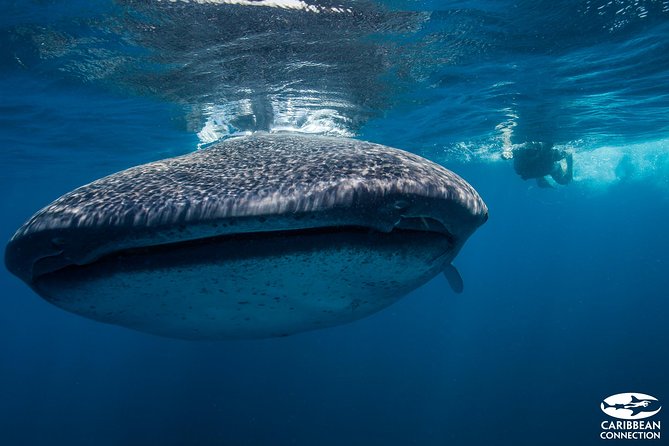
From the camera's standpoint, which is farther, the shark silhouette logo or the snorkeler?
the snorkeler

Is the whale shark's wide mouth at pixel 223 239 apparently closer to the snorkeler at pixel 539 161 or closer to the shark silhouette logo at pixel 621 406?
the shark silhouette logo at pixel 621 406

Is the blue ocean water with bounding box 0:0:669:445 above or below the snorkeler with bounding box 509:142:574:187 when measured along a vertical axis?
below

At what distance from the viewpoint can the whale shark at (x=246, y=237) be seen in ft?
6.19

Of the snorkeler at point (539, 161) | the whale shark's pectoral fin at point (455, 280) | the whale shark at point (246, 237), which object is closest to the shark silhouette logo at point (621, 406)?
the whale shark's pectoral fin at point (455, 280)

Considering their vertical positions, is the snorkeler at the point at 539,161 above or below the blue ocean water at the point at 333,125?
above

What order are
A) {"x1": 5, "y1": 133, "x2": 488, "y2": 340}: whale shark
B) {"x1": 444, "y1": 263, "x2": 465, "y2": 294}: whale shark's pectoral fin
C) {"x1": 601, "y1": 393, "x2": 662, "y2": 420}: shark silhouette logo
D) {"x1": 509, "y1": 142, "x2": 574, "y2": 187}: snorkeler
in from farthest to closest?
{"x1": 509, "y1": 142, "x2": 574, "y2": 187}: snorkeler < {"x1": 601, "y1": 393, "x2": 662, "y2": 420}: shark silhouette logo < {"x1": 444, "y1": 263, "x2": 465, "y2": 294}: whale shark's pectoral fin < {"x1": 5, "y1": 133, "x2": 488, "y2": 340}: whale shark

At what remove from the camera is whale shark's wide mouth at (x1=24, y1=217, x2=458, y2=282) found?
6.30 feet

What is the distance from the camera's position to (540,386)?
2322cm

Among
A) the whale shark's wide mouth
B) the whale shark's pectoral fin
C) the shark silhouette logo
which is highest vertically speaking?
the whale shark's pectoral fin

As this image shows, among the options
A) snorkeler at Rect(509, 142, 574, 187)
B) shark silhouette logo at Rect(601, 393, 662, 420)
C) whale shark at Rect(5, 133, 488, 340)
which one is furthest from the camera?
snorkeler at Rect(509, 142, 574, 187)

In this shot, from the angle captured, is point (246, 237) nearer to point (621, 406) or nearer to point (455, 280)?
point (455, 280)

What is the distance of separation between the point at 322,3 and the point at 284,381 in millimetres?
20063

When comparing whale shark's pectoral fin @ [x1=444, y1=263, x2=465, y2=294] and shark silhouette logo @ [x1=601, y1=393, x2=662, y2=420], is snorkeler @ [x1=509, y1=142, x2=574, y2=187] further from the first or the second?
whale shark's pectoral fin @ [x1=444, y1=263, x2=465, y2=294]

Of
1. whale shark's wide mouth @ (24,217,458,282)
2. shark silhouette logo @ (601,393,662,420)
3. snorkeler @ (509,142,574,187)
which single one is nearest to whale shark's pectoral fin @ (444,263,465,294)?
shark silhouette logo @ (601,393,662,420)
